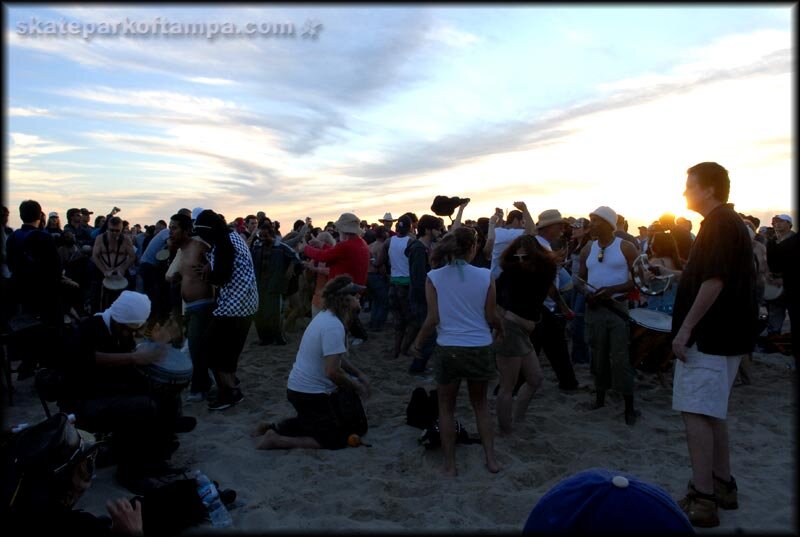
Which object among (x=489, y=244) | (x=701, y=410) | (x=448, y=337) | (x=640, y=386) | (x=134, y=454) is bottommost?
(x=640, y=386)

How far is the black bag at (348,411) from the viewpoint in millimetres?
4617

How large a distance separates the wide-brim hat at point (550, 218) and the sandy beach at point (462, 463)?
185 cm

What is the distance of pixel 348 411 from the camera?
4.65 metres

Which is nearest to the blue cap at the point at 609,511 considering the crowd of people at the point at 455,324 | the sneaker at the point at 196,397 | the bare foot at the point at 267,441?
the crowd of people at the point at 455,324

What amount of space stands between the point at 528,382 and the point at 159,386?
3.05m

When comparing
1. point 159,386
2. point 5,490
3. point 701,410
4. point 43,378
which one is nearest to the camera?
point 5,490

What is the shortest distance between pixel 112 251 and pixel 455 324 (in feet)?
23.4

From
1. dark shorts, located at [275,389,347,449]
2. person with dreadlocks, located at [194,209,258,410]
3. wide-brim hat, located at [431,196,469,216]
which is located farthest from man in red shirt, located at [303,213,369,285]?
dark shorts, located at [275,389,347,449]

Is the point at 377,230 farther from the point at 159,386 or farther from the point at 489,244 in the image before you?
the point at 159,386

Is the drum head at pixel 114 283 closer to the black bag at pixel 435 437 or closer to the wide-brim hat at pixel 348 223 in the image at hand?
the wide-brim hat at pixel 348 223

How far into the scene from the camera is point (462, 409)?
5.56 metres

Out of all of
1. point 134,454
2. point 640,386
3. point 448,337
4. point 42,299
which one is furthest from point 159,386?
point 640,386

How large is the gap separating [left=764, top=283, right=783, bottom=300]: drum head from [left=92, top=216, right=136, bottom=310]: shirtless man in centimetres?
993

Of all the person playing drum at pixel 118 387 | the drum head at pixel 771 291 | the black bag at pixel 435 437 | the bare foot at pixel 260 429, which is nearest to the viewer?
the person playing drum at pixel 118 387
